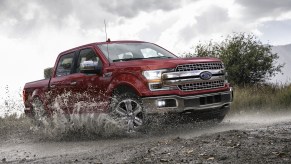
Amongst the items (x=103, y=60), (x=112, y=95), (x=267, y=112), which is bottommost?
(x=267, y=112)

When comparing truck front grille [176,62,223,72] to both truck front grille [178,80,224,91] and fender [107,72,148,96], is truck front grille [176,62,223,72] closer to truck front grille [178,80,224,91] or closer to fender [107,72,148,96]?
truck front grille [178,80,224,91]

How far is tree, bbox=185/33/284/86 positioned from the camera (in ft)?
63.7

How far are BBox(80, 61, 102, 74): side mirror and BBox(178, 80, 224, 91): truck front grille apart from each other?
1.64 m

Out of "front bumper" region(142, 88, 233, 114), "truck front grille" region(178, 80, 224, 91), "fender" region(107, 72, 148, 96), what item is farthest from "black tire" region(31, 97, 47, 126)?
"truck front grille" region(178, 80, 224, 91)

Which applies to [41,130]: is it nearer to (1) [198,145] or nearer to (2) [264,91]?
(1) [198,145]

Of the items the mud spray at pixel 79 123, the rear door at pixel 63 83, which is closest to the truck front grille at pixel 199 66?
the mud spray at pixel 79 123

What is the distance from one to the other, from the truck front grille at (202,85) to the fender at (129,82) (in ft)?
2.16

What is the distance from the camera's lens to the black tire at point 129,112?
769 centimetres

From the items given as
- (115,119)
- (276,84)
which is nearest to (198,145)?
(115,119)

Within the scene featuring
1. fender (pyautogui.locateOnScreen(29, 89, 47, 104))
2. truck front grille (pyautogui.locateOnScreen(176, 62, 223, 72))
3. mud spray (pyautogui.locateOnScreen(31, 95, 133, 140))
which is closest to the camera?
truck front grille (pyautogui.locateOnScreen(176, 62, 223, 72))

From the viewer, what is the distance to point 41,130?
10.1 m

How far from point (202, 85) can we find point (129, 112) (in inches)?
53.9

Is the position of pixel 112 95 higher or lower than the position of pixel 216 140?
higher

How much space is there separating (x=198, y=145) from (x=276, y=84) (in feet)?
37.9
